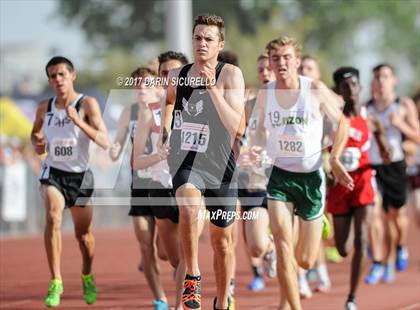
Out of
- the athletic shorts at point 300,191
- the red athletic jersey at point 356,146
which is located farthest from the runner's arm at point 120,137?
the red athletic jersey at point 356,146

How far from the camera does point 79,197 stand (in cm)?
1111

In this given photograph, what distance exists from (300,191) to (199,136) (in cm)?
145

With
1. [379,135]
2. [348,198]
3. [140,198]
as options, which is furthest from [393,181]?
[140,198]

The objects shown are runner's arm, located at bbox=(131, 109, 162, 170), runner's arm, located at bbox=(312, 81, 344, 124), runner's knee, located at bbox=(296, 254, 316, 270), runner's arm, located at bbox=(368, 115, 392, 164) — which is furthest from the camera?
runner's arm, located at bbox=(368, 115, 392, 164)

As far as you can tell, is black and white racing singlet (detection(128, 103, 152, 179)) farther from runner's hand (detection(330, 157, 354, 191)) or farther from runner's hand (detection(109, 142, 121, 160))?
runner's hand (detection(330, 157, 354, 191))

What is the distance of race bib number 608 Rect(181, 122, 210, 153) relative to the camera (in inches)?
349

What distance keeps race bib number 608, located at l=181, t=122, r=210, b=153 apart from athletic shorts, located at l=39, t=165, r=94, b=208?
2526 millimetres

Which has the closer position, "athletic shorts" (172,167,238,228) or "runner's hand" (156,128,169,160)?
"athletic shorts" (172,167,238,228)

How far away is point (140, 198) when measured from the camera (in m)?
10.9

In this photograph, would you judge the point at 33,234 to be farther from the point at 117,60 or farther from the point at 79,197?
the point at 117,60

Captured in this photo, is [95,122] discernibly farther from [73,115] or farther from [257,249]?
[257,249]

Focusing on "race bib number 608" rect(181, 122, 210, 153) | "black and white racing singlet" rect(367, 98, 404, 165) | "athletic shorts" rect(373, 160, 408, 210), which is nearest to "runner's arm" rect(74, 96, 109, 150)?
"race bib number 608" rect(181, 122, 210, 153)

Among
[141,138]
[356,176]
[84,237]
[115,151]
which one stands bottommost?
[84,237]

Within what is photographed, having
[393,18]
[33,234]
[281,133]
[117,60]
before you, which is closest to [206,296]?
[281,133]
